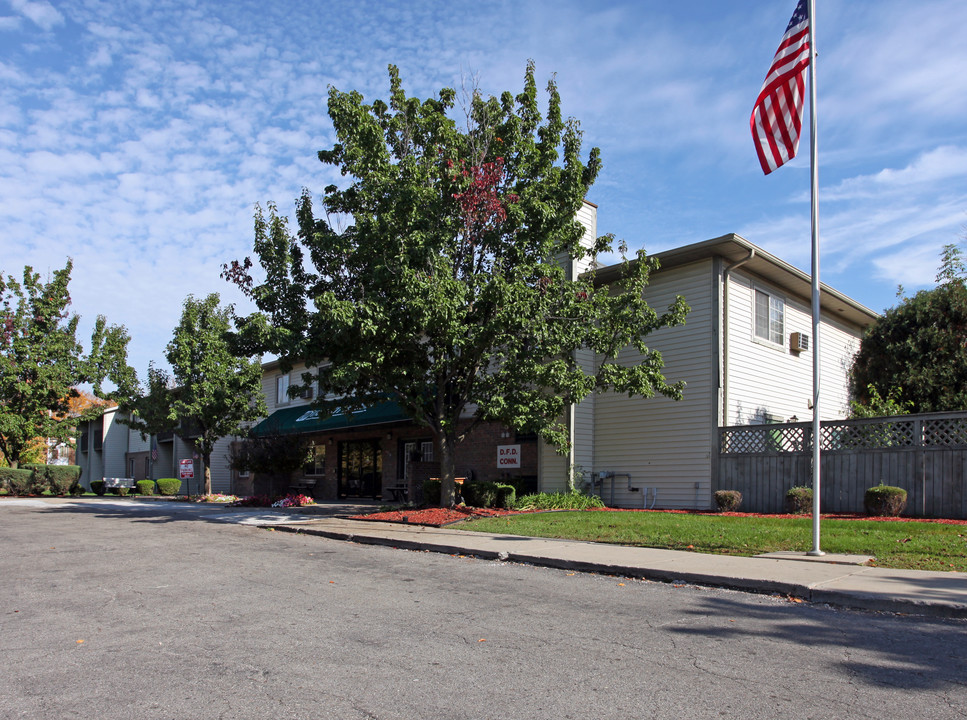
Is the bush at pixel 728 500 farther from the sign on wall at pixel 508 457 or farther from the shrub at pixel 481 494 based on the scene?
the shrub at pixel 481 494

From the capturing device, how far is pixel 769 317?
19438mm

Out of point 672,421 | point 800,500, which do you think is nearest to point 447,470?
point 672,421

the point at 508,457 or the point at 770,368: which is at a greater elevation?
the point at 770,368

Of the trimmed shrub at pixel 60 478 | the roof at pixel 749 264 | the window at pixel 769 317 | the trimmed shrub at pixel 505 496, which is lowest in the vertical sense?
the trimmed shrub at pixel 60 478

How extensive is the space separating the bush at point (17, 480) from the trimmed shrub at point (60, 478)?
0.83m

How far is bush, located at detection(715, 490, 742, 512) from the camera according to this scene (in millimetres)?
16234

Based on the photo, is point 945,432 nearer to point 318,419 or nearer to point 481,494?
point 481,494

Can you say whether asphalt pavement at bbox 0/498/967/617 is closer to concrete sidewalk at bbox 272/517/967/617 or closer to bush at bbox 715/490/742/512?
concrete sidewalk at bbox 272/517/967/617

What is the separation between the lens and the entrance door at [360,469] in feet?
85.8

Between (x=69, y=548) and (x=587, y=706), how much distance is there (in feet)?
36.0

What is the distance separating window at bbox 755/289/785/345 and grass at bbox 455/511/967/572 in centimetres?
626

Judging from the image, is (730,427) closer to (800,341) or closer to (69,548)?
(800,341)

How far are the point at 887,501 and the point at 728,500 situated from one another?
11.0 feet

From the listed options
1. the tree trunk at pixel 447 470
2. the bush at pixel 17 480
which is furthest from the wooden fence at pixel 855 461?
the bush at pixel 17 480
